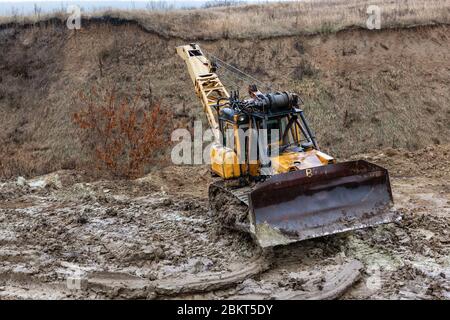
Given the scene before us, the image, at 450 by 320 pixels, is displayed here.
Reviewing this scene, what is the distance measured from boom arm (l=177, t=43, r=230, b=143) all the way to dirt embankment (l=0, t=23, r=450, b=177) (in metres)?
5.29

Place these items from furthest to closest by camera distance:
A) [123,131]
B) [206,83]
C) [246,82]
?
[246,82] < [123,131] < [206,83]

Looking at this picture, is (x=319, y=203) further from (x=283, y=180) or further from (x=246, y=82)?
(x=246, y=82)

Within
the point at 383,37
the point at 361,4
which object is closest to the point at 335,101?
A: the point at 383,37

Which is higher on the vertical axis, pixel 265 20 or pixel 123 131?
pixel 265 20

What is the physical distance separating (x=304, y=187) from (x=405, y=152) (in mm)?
7201

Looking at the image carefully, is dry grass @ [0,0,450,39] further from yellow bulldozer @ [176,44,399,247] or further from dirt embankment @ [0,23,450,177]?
yellow bulldozer @ [176,44,399,247]

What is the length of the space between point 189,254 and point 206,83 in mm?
4450

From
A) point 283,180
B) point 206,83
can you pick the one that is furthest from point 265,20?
point 283,180

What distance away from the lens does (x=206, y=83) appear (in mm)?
12203

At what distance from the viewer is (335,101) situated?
61.4ft

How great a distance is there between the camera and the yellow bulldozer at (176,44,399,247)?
845 cm

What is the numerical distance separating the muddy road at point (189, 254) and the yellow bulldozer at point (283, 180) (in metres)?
0.46

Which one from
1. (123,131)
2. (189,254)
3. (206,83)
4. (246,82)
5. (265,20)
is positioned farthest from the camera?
(265,20)
